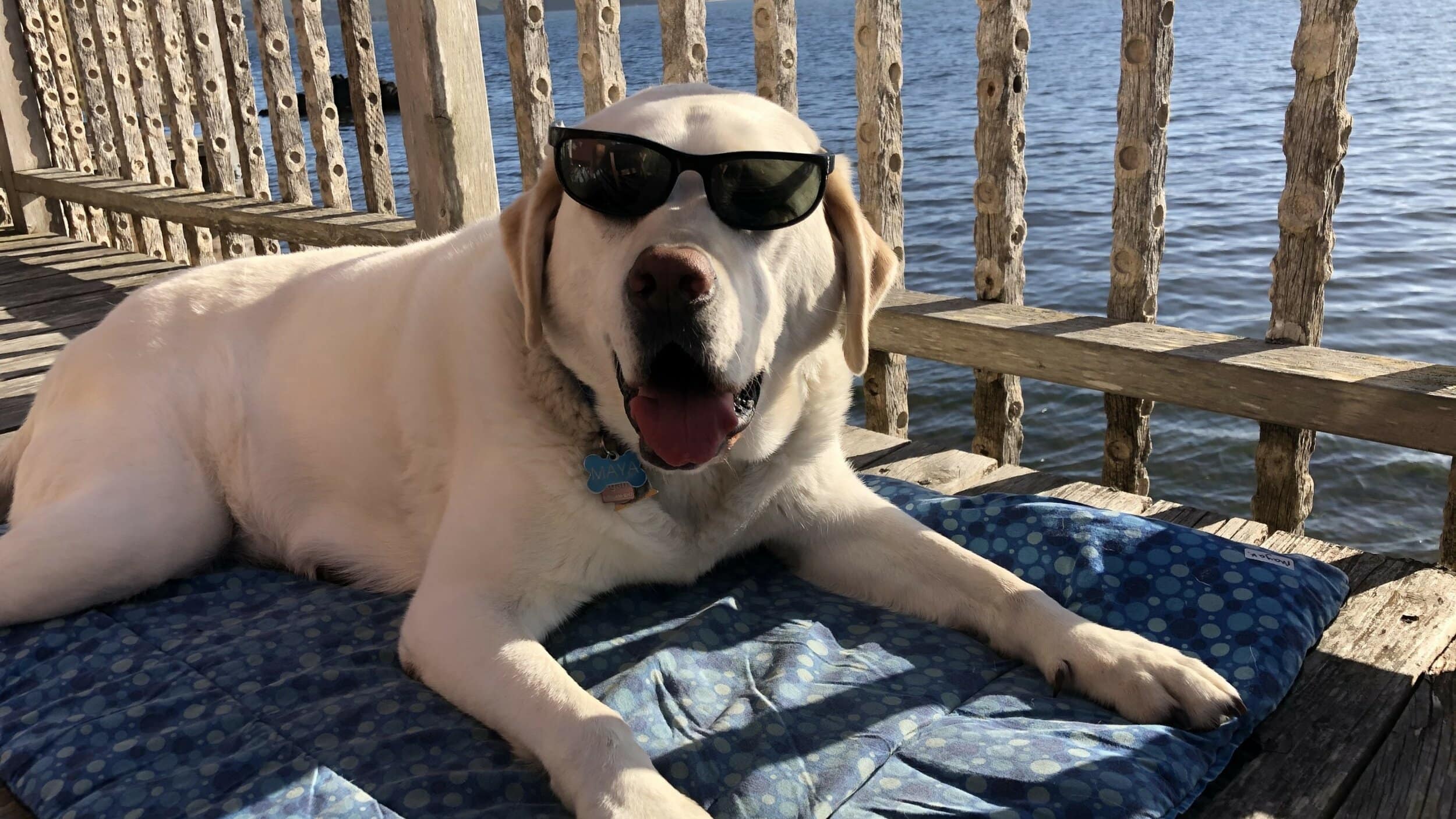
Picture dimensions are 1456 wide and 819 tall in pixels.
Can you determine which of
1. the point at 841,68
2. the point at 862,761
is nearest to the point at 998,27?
the point at 862,761

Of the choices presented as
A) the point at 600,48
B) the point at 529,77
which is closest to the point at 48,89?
the point at 529,77

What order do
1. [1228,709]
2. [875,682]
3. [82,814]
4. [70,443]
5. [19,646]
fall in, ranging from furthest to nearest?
1. [70,443]
2. [19,646]
3. [875,682]
4. [1228,709]
5. [82,814]

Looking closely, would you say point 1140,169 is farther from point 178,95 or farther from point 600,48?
point 178,95

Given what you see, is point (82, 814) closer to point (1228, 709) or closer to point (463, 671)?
point (463, 671)

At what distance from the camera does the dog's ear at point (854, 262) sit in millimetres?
2229

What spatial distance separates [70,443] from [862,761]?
2097 millimetres

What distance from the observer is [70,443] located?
8.38ft

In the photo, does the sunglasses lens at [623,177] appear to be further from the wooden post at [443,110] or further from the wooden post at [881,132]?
the wooden post at [443,110]

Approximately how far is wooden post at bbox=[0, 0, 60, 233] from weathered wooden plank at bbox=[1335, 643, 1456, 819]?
8627 millimetres

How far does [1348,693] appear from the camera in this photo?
207 cm

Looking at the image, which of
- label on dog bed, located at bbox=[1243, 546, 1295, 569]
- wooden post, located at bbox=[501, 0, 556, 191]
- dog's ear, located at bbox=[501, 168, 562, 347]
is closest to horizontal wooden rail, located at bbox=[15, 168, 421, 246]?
wooden post, located at bbox=[501, 0, 556, 191]

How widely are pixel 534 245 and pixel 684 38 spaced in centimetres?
216

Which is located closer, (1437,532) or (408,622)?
(408,622)

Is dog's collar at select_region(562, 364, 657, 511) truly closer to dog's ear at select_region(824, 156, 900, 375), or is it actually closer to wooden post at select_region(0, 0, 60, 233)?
dog's ear at select_region(824, 156, 900, 375)
